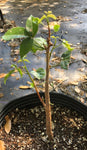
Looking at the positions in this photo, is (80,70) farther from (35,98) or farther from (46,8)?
(46,8)

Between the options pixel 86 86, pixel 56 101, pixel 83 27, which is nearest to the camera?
pixel 56 101

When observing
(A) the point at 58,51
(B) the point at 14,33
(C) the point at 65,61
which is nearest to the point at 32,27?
(B) the point at 14,33

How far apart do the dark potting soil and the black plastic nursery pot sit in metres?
0.03

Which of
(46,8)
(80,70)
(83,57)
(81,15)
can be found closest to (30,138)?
(80,70)

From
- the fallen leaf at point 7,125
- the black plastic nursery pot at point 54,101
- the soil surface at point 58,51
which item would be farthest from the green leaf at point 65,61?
the soil surface at point 58,51

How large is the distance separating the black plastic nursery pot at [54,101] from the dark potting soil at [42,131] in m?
0.03

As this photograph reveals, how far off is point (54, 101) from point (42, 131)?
0.21 m

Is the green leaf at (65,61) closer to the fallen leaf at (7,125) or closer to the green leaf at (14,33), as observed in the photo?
the green leaf at (14,33)

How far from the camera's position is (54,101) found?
1185 mm

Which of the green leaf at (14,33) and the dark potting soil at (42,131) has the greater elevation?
the green leaf at (14,33)

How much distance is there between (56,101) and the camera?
118cm

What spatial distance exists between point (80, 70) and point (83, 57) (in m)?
0.23

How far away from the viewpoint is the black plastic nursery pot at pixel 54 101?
1116mm

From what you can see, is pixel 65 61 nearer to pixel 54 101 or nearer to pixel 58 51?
pixel 54 101
